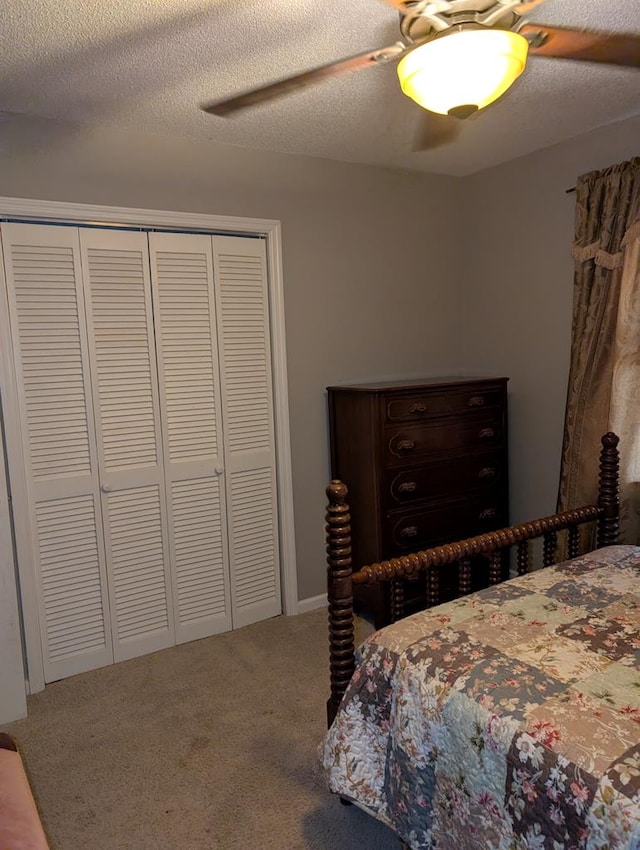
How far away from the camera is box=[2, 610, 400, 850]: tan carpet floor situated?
1853 millimetres

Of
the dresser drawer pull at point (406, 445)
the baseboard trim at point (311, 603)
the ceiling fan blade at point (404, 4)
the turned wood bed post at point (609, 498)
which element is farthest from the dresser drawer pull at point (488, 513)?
the ceiling fan blade at point (404, 4)

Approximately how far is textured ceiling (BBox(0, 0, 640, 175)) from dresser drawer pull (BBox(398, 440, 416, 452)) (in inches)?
59.5

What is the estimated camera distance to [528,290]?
3.45 m

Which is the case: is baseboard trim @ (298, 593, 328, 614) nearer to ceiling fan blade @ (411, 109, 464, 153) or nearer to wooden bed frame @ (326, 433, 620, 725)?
wooden bed frame @ (326, 433, 620, 725)

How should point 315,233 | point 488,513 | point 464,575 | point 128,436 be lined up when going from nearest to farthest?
1. point 464,575
2. point 128,436
3. point 315,233
4. point 488,513

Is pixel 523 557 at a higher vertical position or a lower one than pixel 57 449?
lower

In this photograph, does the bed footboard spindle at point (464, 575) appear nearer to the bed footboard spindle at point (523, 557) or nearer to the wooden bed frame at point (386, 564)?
the wooden bed frame at point (386, 564)

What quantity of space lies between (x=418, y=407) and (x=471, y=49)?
1.87 metres

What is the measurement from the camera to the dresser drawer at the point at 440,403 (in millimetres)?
3033

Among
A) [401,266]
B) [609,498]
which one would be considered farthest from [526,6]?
[401,266]

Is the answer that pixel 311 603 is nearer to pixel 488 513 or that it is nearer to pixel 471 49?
pixel 488 513

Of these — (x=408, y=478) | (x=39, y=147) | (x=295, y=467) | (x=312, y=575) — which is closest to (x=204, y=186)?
(x=39, y=147)

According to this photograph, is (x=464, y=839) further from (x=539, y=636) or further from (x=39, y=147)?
(x=39, y=147)

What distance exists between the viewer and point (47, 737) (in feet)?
7.72
